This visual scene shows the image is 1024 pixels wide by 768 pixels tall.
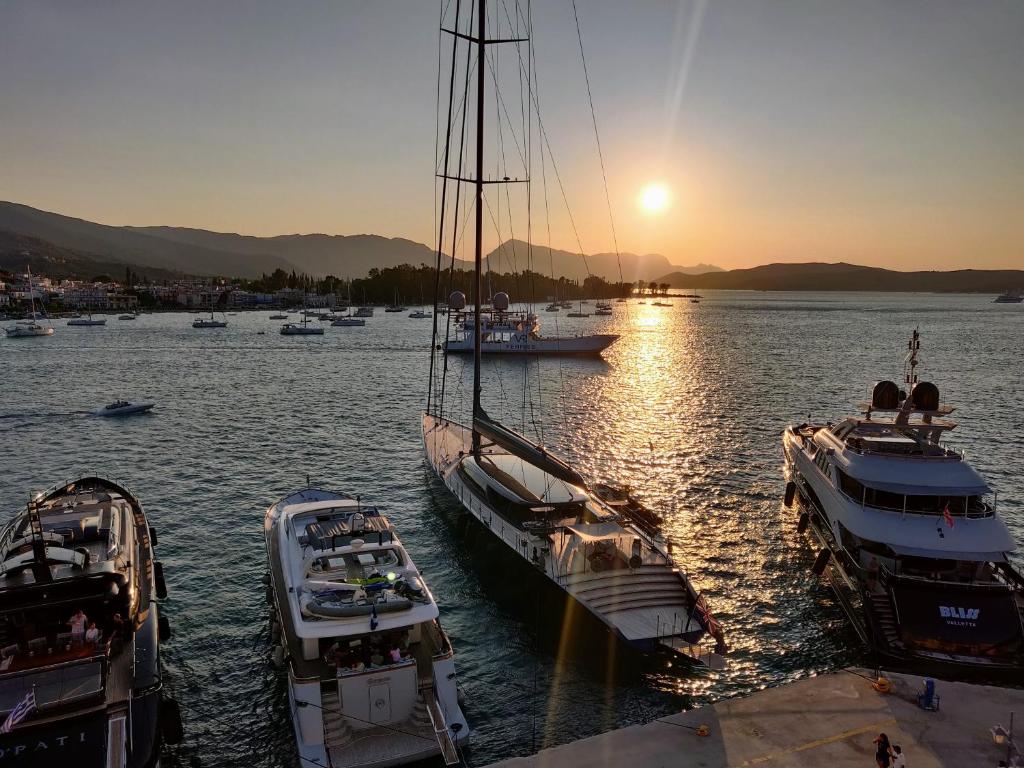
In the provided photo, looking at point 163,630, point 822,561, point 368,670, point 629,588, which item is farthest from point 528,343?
point 368,670

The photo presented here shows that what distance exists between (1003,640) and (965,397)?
63148mm

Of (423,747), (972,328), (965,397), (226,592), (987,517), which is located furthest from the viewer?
(972,328)

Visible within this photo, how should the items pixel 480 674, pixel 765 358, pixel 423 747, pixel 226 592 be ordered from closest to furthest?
pixel 423 747, pixel 480 674, pixel 226 592, pixel 765 358

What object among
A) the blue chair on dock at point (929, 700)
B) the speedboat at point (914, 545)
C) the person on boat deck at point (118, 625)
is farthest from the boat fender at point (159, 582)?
the speedboat at point (914, 545)

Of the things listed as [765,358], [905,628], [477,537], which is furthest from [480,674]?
[765,358]

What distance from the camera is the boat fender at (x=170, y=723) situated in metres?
15.3

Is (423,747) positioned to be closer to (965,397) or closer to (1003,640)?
(1003,640)

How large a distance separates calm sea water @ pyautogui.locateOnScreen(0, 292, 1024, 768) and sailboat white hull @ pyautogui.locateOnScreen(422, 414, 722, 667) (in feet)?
5.41

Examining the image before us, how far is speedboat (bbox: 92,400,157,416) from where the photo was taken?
190 feet

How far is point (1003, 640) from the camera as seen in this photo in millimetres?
18656

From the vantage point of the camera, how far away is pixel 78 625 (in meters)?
16.0

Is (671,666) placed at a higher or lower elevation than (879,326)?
lower

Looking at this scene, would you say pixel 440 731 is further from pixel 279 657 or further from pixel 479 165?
pixel 479 165

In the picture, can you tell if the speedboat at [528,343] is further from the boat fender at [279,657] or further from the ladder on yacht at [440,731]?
the ladder on yacht at [440,731]
